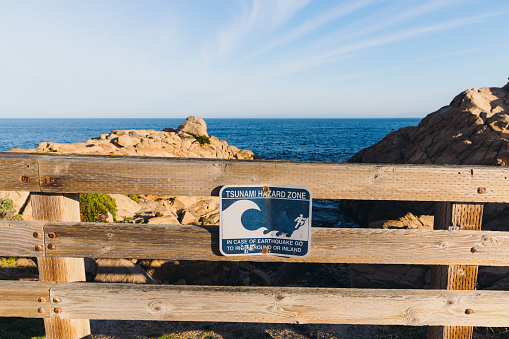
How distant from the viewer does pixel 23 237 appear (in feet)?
8.09

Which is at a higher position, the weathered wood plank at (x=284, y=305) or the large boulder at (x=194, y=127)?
the large boulder at (x=194, y=127)

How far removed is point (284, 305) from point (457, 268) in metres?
1.50

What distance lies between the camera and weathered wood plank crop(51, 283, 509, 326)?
2.52 m

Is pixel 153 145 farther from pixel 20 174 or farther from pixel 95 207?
pixel 20 174

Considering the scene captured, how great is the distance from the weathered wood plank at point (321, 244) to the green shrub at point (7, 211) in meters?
8.42

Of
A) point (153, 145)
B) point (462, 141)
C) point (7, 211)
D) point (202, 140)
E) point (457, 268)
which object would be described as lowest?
point (7, 211)

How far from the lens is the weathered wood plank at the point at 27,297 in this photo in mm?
2527

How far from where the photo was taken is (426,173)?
95.3 inches

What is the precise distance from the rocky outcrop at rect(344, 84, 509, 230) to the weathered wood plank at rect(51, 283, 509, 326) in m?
8.69

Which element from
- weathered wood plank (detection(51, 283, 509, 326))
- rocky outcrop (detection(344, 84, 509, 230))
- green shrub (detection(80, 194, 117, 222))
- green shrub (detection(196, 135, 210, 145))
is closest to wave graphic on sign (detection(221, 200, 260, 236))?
weathered wood plank (detection(51, 283, 509, 326))

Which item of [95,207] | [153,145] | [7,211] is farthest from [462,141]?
[153,145]

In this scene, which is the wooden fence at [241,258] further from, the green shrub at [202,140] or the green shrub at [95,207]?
the green shrub at [202,140]

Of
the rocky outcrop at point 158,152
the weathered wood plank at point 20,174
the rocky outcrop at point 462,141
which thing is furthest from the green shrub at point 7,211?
the rocky outcrop at point 462,141

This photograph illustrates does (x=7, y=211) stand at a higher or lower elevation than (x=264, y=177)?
lower
